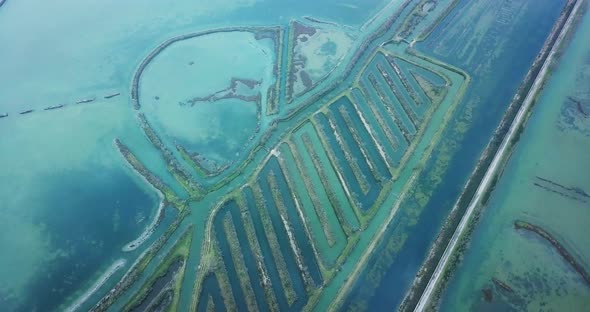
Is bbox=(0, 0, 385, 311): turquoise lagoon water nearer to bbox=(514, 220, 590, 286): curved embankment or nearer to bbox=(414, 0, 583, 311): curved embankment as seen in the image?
bbox=(414, 0, 583, 311): curved embankment

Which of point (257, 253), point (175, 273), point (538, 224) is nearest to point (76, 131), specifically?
point (175, 273)

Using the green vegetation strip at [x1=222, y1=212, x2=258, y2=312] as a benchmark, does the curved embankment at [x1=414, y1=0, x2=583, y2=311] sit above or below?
above

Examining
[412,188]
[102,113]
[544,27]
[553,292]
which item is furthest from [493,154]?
[102,113]

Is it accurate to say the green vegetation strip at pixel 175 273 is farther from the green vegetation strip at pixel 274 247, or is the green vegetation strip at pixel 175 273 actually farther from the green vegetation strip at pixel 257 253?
the green vegetation strip at pixel 274 247

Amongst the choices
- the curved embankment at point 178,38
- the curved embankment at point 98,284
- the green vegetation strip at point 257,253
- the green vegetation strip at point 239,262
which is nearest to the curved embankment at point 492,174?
the green vegetation strip at point 257,253

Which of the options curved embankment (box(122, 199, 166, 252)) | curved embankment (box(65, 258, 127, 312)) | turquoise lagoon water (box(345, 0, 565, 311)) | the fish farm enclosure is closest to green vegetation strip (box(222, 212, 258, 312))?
the fish farm enclosure

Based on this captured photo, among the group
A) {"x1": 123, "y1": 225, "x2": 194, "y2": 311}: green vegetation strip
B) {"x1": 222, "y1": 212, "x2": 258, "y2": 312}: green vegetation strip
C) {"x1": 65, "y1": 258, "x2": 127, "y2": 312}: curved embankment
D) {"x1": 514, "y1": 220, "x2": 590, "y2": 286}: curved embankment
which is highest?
{"x1": 514, "y1": 220, "x2": 590, "y2": 286}: curved embankment
